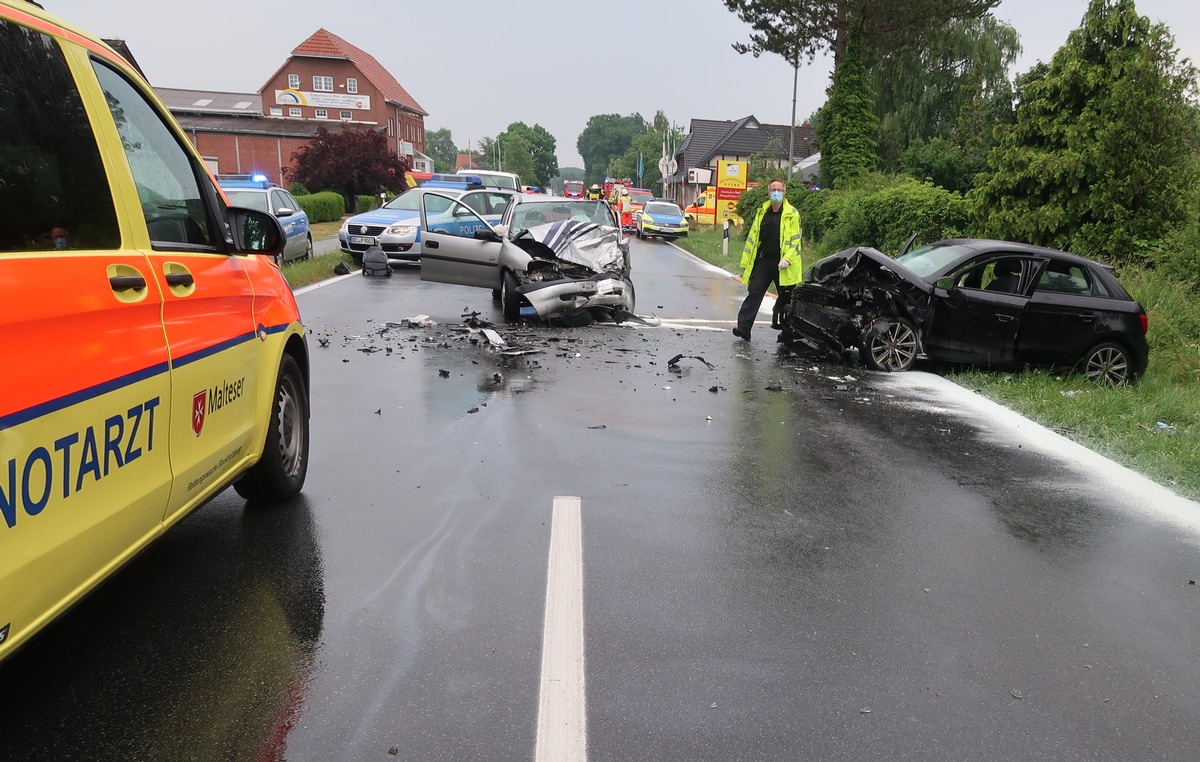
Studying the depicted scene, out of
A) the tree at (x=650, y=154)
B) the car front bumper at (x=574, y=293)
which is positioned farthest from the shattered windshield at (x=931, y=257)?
the tree at (x=650, y=154)

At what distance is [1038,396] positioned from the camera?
A: 8.67m

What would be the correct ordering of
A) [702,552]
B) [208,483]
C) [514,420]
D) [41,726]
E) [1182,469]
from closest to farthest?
[41,726], [208,483], [702,552], [1182,469], [514,420]

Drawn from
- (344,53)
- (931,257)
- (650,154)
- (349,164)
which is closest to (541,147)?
(650,154)

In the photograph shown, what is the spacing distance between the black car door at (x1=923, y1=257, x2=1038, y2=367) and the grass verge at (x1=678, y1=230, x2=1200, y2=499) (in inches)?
11.7

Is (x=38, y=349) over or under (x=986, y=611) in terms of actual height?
over

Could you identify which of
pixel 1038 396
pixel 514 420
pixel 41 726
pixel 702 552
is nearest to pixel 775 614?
pixel 702 552

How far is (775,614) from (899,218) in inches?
609

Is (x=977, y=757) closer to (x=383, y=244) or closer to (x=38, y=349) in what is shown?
(x=38, y=349)

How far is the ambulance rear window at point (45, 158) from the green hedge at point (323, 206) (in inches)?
1256

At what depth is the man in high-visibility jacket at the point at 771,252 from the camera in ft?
37.1

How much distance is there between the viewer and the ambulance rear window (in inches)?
103

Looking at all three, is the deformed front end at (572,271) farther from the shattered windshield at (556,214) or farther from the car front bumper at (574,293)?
the shattered windshield at (556,214)

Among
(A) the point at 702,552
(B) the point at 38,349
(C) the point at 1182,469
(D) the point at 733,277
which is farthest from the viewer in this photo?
(D) the point at 733,277

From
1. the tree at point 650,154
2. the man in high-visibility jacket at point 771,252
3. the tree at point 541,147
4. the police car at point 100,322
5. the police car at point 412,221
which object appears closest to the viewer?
the police car at point 100,322
